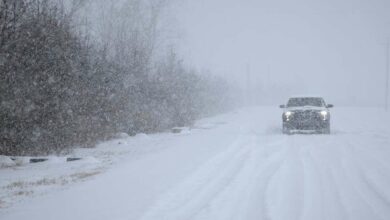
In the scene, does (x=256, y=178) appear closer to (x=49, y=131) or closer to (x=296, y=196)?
(x=296, y=196)

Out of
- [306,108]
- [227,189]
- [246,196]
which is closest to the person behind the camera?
[246,196]

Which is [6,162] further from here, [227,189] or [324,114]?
[324,114]

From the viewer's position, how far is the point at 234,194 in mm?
8266

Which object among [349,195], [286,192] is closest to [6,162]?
[286,192]

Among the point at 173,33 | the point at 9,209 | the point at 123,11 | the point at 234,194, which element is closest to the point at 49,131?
the point at 9,209

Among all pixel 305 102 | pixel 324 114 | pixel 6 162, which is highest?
pixel 305 102

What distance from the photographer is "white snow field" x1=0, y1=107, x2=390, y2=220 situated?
23.0ft

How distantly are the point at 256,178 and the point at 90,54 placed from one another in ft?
32.7

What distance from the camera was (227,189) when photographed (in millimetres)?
8680

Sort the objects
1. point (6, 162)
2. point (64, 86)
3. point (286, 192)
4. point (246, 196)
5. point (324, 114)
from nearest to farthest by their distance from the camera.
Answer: point (246, 196) → point (286, 192) → point (6, 162) → point (64, 86) → point (324, 114)

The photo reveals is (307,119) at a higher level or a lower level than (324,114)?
lower

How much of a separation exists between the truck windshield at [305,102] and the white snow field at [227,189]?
8.28 metres

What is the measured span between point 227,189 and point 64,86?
7.39 meters

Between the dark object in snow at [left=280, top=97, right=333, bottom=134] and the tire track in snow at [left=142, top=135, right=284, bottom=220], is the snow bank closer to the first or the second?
the tire track in snow at [left=142, top=135, right=284, bottom=220]
